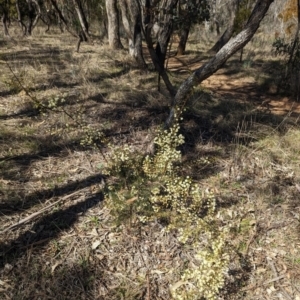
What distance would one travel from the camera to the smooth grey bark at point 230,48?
3.02m

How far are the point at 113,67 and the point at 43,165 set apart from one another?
4075mm

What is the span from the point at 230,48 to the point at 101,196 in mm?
2228

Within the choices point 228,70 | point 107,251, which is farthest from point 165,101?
point 228,70

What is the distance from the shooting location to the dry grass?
91.7 inches

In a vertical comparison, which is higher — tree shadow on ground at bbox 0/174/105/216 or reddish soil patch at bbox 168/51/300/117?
tree shadow on ground at bbox 0/174/105/216

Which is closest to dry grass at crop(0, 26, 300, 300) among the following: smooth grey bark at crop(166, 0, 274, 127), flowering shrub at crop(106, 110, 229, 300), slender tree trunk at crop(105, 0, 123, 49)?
flowering shrub at crop(106, 110, 229, 300)

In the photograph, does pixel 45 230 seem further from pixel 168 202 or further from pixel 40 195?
pixel 168 202

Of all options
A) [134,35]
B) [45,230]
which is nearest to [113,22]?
[134,35]

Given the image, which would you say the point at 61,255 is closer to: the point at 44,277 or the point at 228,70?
the point at 44,277

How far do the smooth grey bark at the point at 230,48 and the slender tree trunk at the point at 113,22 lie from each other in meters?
6.05

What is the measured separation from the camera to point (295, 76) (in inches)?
283

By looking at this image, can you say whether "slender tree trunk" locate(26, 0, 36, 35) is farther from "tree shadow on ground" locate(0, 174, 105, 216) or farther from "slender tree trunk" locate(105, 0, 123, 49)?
"tree shadow on ground" locate(0, 174, 105, 216)

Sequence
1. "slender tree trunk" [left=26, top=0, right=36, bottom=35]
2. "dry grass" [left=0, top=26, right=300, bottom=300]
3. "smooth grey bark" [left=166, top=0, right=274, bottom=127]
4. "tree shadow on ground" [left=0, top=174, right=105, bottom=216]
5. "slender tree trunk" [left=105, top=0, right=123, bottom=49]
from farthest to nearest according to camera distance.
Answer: "slender tree trunk" [left=26, top=0, right=36, bottom=35] → "slender tree trunk" [left=105, top=0, right=123, bottom=49] → "smooth grey bark" [left=166, top=0, right=274, bottom=127] → "tree shadow on ground" [left=0, top=174, right=105, bottom=216] → "dry grass" [left=0, top=26, right=300, bottom=300]

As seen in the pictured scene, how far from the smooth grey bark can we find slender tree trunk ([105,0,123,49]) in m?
6.05
